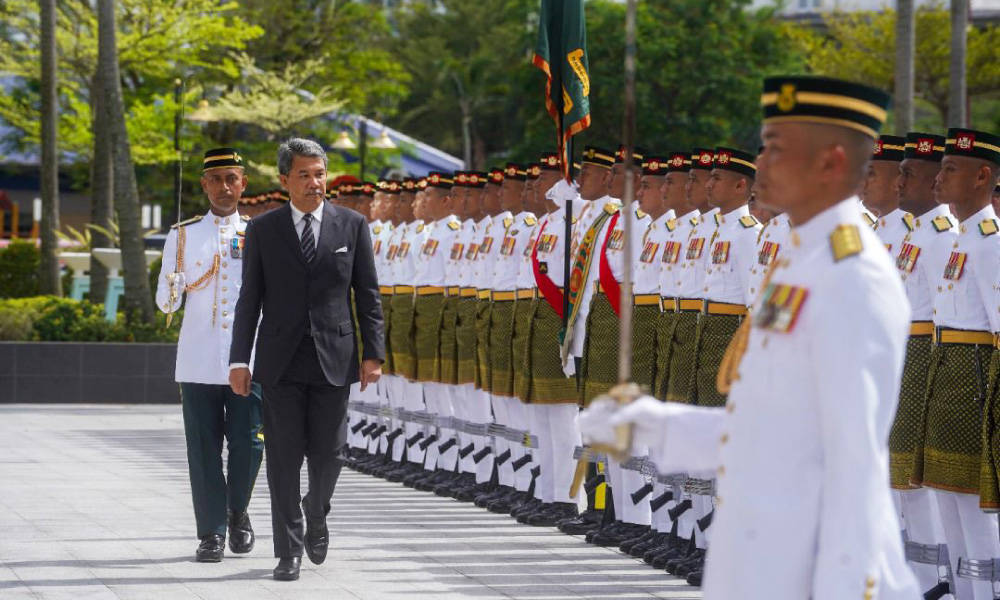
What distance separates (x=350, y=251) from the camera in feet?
29.9

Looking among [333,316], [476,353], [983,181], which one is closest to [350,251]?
[333,316]

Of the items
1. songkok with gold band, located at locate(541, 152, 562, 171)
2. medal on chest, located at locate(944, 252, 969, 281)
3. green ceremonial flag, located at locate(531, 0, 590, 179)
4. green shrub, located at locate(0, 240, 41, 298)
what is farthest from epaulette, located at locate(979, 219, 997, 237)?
green shrub, located at locate(0, 240, 41, 298)

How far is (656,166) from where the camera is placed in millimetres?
10680

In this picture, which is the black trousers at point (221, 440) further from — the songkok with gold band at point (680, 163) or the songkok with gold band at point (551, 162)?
the songkok with gold band at point (551, 162)

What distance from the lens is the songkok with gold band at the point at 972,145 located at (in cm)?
785

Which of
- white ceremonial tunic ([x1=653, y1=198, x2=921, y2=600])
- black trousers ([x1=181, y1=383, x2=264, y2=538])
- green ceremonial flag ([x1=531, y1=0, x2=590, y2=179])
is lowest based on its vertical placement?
black trousers ([x1=181, y1=383, x2=264, y2=538])

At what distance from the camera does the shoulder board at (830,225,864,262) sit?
3.94 metres

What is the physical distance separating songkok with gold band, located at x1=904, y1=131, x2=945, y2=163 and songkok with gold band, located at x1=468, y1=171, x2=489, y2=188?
634 cm

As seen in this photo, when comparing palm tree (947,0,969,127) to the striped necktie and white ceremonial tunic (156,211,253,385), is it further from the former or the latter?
the striped necktie

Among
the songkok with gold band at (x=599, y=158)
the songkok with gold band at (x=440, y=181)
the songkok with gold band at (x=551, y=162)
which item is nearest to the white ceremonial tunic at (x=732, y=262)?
the songkok with gold band at (x=599, y=158)

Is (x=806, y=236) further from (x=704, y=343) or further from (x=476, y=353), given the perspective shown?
(x=476, y=353)

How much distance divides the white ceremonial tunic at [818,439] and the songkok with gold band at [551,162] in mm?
8175

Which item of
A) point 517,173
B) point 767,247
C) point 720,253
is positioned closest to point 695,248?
point 720,253

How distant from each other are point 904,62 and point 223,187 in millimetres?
13891
